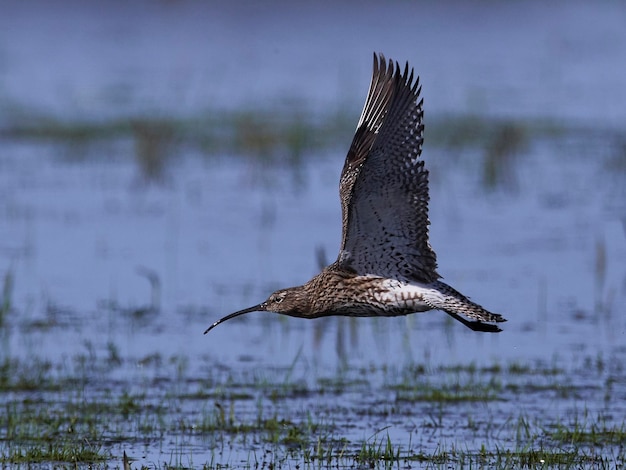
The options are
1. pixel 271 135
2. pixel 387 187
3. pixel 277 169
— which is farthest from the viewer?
pixel 271 135

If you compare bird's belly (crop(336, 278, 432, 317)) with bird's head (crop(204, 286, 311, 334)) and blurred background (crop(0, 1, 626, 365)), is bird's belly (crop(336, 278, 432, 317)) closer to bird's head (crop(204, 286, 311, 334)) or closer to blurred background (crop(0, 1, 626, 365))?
bird's head (crop(204, 286, 311, 334))

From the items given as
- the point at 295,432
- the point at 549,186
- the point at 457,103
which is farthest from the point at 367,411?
the point at 457,103

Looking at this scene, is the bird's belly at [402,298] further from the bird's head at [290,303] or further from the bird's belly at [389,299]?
the bird's head at [290,303]

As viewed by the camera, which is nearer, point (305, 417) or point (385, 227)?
point (385, 227)

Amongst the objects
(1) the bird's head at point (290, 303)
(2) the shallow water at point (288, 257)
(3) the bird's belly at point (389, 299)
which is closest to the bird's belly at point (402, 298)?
(3) the bird's belly at point (389, 299)

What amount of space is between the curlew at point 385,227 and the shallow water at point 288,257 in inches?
27.0

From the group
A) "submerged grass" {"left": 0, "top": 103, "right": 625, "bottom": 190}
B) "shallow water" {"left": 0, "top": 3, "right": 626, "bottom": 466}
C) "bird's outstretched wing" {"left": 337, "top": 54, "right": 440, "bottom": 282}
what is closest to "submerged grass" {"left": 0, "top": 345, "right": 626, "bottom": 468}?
"shallow water" {"left": 0, "top": 3, "right": 626, "bottom": 466}

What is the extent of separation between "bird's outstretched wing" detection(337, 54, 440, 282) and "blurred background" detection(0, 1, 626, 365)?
184cm

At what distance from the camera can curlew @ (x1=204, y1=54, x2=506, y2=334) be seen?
7625mm

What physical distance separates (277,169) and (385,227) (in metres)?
8.56

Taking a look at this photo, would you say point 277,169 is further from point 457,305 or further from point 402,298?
point 457,305

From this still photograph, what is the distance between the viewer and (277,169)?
642 inches

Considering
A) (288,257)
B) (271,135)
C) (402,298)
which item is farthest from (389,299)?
(271,135)

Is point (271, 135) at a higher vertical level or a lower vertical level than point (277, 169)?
higher
